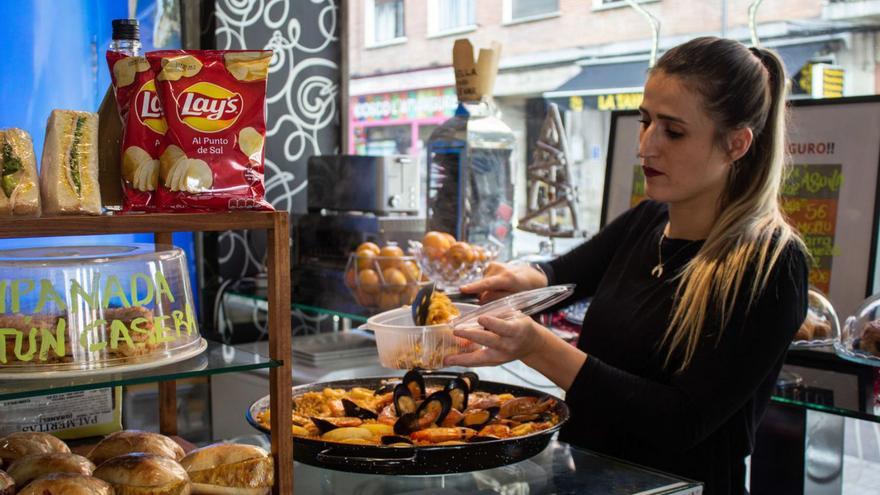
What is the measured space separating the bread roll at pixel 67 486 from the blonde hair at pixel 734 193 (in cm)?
111

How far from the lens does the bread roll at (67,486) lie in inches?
42.6

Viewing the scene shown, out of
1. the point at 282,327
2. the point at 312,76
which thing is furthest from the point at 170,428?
the point at 312,76

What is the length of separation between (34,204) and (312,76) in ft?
10.2

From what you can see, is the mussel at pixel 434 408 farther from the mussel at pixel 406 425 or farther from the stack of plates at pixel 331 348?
the stack of plates at pixel 331 348

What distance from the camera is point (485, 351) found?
171 centimetres

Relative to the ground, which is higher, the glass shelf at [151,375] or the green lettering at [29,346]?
the green lettering at [29,346]

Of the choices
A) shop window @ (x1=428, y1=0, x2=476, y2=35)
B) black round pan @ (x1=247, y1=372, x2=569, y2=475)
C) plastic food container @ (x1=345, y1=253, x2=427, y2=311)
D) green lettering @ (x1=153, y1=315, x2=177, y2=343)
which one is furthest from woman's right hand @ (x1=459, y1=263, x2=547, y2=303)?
shop window @ (x1=428, y1=0, x2=476, y2=35)

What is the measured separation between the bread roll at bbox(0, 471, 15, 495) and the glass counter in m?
0.43

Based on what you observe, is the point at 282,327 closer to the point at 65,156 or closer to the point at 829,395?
the point at 65,156

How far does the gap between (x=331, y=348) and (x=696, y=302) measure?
1974mm

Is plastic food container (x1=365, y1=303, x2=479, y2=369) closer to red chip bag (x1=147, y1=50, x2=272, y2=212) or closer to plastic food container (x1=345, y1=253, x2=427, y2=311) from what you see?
red chip bag (x1=147, y1=50, x2=272, y2=212)

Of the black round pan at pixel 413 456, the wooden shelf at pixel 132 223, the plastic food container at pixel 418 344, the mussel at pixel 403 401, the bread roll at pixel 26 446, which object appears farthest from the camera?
Result: the plastic food container at pixel 418 344

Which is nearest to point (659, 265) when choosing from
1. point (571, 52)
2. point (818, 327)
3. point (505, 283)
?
point (505, 283)

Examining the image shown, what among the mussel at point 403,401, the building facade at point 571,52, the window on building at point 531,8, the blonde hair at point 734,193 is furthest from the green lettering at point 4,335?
the window on building at point 531,8
